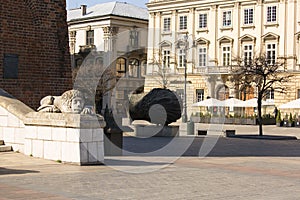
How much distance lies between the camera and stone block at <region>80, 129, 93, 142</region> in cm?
1402

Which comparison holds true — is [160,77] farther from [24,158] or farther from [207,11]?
[24,158]

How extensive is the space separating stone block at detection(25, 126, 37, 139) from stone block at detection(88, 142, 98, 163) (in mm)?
1722

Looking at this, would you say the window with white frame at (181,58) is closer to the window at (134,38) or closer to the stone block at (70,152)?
the window at (134,38)

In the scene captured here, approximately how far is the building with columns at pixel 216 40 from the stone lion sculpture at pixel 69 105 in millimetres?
45743

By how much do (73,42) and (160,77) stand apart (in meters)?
20.1

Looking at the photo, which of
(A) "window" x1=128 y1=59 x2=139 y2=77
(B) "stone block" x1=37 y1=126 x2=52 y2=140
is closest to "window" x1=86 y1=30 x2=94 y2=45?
(A) "window" x1=128 y1=59 x2=139 y2=77

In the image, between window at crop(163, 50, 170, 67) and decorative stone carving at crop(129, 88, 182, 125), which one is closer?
decorative stone carving at crop(129, 88, 182, 125)

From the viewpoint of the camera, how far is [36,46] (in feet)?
65.9

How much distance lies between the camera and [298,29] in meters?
61.2

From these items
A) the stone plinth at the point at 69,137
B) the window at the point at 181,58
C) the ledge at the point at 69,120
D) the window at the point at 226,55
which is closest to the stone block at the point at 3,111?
the stone plinth at the point at 69,137

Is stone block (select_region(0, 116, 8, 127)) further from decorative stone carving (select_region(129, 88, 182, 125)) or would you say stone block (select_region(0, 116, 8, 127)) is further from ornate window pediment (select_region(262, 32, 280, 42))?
ornate window pediment (select_region(262, 32, 280, 42))

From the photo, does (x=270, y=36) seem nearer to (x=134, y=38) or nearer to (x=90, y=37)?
(x=134, y=38)

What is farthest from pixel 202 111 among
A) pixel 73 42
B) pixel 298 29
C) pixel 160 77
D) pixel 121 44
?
pixel 73 42

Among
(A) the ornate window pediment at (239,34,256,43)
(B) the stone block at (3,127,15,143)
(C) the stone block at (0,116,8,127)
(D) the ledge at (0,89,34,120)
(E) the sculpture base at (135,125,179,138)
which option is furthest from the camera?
(A) the ornate window pediment at (239,34,256,43)
